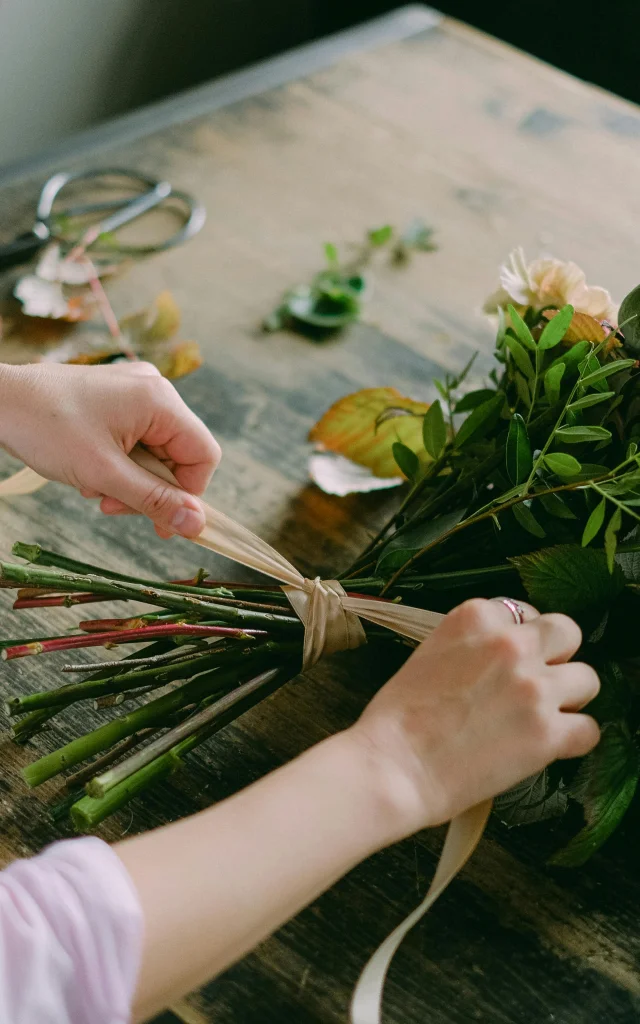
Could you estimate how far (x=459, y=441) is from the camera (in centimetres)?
67

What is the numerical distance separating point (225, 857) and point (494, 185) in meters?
1.01

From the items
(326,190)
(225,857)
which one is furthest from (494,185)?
(225,857)

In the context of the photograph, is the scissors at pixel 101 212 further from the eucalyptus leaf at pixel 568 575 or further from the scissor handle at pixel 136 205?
the eucalyptus leaf at pixel 568 575

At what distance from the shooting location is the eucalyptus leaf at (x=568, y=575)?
57 centimetres

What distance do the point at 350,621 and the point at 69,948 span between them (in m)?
0.29

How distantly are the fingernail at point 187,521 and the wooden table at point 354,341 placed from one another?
9 centimetres

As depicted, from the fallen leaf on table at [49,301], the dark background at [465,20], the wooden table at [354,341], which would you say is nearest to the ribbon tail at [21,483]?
the wooden table at [354,341]

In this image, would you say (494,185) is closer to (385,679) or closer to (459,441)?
(459,441)

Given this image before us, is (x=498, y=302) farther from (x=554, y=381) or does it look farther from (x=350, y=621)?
(x=350, y=621)

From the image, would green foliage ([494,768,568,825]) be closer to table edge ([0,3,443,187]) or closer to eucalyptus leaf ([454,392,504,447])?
eucalyptus leaf ([454,392,504,447])

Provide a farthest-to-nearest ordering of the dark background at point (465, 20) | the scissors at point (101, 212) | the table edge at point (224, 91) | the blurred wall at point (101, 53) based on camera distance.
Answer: the dark background at point (465, 20)
the blurred wall at point (101, 53)
the table edge at point (224, 91)
the scissors at point (101, 212)

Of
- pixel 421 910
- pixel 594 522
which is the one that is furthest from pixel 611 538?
pixel 421 910

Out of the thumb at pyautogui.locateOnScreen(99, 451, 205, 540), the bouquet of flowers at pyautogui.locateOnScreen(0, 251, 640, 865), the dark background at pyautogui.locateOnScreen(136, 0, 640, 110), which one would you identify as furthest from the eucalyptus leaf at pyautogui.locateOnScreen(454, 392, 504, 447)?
the dark background at pyautogui.locateOnScreen(136, 0, 640, 110)

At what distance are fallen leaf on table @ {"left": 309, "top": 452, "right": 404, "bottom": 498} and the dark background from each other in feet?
5.28
